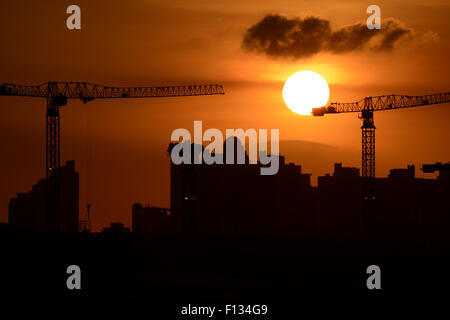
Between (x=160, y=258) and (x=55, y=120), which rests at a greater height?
(x=55, y=120)

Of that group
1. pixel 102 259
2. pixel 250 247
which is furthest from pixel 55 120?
pixel 250 247

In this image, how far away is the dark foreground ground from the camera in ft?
461

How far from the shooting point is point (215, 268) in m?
186

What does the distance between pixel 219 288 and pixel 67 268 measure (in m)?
31.7

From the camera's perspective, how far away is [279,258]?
187375 millimetres

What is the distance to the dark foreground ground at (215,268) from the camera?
14050cm
